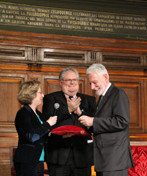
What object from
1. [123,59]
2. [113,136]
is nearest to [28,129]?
[113,136]

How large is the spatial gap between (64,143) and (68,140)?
0.19 feet

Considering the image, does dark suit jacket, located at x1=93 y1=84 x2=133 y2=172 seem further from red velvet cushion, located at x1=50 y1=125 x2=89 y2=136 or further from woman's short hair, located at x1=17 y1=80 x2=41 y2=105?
woman's short hair, located at x1=17 y1=80 x2=41 y2=105

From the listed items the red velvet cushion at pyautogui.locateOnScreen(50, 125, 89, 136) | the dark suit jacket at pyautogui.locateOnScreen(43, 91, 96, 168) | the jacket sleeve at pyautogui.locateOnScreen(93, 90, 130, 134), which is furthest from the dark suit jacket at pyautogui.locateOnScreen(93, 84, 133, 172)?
the dark suit jacket at pyautogui.locateOnScreen(43, 91, 96, 168)

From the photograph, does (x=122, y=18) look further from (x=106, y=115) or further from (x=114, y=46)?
(x=106, y=115)

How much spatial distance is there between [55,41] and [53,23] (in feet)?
1.45

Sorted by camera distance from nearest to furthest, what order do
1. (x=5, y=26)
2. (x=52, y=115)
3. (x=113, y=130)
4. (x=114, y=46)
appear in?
1. (x=113, y=130)
2. (x=52, y=115)
3. (x=5, y=26)
4. (x=114, y=46)

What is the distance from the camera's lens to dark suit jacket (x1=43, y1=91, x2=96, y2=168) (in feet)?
11.5

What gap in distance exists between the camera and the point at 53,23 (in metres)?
6.58

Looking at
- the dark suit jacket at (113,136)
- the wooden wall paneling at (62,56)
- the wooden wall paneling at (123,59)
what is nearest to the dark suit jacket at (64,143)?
the dark suit jacket at (113,136)

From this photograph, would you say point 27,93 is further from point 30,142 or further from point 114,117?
point 114,117

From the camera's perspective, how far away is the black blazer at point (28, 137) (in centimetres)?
327

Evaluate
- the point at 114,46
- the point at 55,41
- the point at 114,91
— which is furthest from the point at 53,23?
the point at 114,91

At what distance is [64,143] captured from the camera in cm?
356

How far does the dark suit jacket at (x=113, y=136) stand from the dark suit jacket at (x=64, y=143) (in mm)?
549
